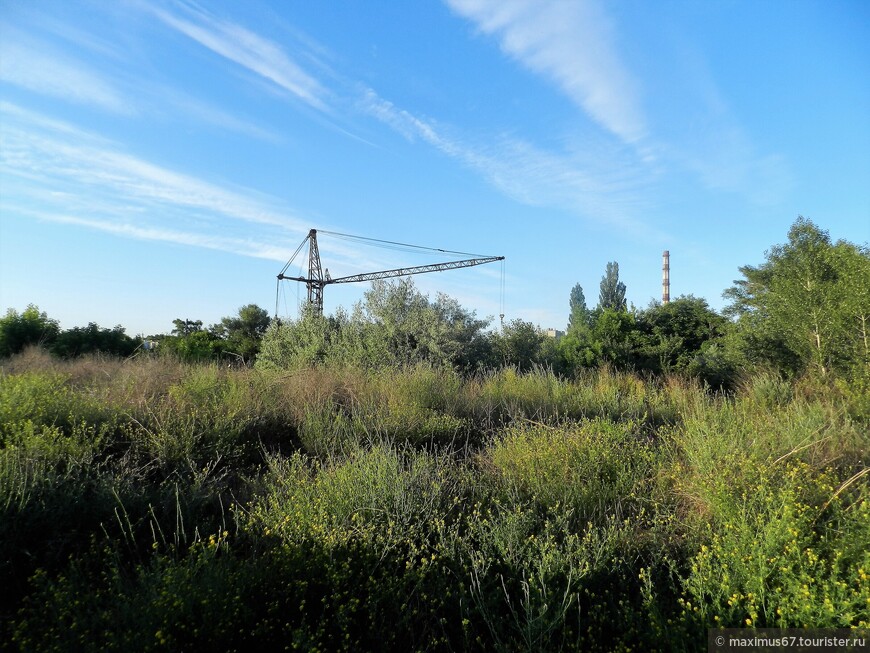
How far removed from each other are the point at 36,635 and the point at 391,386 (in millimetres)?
4972

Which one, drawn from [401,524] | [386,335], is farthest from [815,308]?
[401,524]

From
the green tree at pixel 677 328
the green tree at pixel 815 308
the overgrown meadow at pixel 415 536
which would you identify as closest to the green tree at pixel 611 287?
the green tree at pixel 677 328

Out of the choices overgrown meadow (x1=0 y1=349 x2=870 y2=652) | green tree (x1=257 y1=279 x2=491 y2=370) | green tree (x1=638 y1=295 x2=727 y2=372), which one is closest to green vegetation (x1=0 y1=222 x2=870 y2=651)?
overgrown meadow (x1=0 y1=349 x2=870 y2=652)

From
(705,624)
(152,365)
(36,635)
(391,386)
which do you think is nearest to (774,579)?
(705,624)

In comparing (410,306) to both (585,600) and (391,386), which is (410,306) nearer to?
(391,386)

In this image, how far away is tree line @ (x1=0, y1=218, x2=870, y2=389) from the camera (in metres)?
9.67

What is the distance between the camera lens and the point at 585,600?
2824 millimetres

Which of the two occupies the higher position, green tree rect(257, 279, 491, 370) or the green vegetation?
green tree rect(257, 279, 491, 370)

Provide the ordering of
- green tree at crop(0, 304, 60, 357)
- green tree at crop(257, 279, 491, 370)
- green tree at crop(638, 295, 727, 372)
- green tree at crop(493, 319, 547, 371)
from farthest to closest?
green tree at crop(638, 295, 727, 372) < green tree at crop(0, 304, 60, 357) < green tree at crop(493, 319, 547, 371) < green tree at crop(257, 279, 491, 370)

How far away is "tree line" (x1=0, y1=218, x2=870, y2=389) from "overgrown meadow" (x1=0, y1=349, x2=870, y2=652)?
5.07 metres

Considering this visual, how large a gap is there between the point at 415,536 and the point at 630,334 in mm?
19215

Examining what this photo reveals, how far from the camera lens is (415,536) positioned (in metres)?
3.07

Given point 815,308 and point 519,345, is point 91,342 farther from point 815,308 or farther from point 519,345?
point 815,308

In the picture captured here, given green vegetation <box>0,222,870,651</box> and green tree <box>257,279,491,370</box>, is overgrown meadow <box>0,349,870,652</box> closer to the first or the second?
green vegetation <box>0,222,870,651</box>
